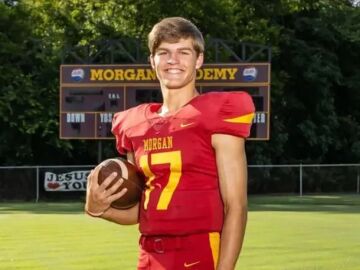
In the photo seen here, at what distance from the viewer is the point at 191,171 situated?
11.9ft

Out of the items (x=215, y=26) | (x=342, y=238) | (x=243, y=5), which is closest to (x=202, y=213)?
(x=342, y=238)

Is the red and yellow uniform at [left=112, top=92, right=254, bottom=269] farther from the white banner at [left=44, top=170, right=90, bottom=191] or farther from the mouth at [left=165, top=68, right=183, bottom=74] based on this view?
the white banner at [left=44, top=170, right=90, bottom=191]

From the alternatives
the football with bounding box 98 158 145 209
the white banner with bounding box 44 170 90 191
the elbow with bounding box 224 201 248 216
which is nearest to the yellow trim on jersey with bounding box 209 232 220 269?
the elbow with bounding box 224 201 248 216

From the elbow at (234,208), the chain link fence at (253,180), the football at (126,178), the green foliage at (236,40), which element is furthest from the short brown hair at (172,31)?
the green foliage at (236,40)

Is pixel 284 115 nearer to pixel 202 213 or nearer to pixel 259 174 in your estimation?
pixel 259 174

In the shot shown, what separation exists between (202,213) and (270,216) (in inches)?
661

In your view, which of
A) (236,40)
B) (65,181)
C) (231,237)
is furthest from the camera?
(236,40)

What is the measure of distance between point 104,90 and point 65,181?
4674mm

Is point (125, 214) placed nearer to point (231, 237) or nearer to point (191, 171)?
point (191, 171)

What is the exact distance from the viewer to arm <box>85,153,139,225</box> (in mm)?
3820

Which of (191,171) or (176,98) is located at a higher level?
(176,98)

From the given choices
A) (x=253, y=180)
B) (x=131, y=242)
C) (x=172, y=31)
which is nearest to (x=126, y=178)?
(x=172, y=31)

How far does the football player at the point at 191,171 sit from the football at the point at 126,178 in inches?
4.4

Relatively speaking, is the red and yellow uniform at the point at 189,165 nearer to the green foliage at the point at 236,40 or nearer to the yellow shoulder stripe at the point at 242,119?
the yellow shoulder stripe at the point at 242,119
